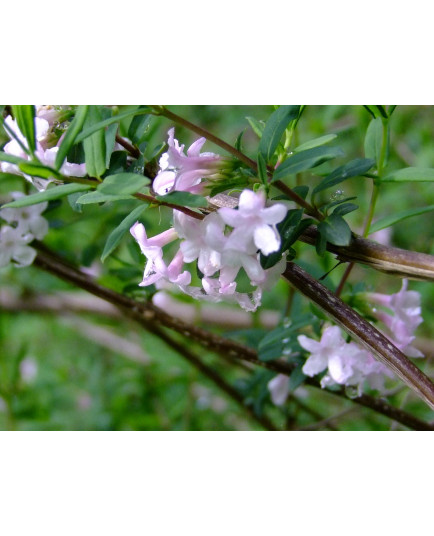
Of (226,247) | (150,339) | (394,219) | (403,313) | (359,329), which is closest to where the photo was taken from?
A: (226,247)

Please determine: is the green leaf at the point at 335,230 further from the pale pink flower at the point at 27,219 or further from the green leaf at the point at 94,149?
the pale pink flower at the point at 27,219

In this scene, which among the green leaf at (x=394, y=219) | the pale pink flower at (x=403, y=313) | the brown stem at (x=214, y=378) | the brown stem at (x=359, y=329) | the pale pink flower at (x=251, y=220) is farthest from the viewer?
the brown stem at (x=214, y=378)

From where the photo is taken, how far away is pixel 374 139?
89 centimetres

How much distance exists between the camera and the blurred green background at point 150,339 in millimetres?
1359

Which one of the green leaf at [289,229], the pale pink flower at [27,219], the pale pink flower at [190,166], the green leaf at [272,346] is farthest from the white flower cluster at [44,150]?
the green leaf at [272,346]

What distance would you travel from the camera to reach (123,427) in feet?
5.09

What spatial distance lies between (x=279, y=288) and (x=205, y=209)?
117 cm

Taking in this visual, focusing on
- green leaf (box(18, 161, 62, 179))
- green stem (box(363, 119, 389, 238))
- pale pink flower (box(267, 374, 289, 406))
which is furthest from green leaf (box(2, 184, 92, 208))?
pale pink flower (box(267, 374, 289, 406))

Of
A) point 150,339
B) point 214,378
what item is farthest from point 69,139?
point 150,339

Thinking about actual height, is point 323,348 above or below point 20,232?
below

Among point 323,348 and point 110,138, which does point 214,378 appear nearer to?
point 323,348

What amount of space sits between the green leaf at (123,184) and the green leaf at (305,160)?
0.12 metres

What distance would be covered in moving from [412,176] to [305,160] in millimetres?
188

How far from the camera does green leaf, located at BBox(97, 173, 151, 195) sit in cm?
60
